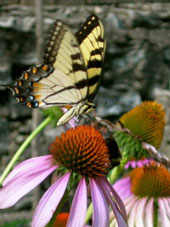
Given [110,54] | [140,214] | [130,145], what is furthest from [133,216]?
[110,54]

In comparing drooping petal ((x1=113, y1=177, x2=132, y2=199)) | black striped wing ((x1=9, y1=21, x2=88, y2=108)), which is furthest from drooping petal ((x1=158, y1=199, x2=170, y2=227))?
black striped wing ((x1=9, y1=21, x2=88, y2=108))

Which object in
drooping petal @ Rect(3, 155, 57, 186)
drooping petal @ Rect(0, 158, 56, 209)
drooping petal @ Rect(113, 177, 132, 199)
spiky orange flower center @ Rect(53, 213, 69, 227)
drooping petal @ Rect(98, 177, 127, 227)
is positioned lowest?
drooping petal @ Rect(113, 177, 132, 199)

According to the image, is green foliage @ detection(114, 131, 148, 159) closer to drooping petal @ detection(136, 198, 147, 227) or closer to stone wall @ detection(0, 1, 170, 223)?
drooping petal @ detection(136, 198, 147, 227)

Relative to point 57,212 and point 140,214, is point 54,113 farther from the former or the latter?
point 57,212

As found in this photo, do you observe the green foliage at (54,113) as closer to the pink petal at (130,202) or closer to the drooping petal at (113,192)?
the pink petal at (130,202)

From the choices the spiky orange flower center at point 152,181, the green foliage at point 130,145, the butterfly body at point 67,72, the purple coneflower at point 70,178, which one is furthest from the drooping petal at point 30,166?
the green foliage at point 130,145
